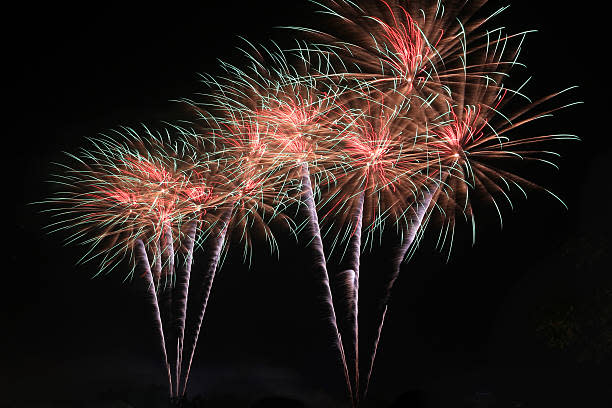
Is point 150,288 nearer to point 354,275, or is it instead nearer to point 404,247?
point 354,275

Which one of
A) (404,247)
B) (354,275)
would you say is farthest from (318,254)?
(404,247)

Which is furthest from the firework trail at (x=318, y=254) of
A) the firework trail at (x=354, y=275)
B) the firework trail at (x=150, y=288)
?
the firework trail at (x=150, y=288)

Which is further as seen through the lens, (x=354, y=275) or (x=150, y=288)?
(x=150, y=288)

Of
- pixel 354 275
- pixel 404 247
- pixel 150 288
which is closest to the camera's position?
pixel 404 247

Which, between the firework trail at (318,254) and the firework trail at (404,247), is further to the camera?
the firework trail at (318,254)

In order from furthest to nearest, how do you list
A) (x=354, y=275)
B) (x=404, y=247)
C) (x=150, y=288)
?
(x=150, y=288), (x=354, y=275), (x=404, y=247)

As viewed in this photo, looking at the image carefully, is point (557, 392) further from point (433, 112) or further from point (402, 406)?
point (433, 112)

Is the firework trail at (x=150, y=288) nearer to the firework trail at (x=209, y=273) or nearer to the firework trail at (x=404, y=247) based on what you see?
the firework trail at (x=209, y=273)

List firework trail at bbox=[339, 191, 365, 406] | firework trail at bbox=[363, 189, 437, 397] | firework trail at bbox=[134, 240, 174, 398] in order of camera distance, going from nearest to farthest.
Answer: firework trail at bbox=[363, 189, 437, 397]
firework trail at bbox=[339, 191, 365, 406]
firework trail at bbox=[134, 240, 174, 398]

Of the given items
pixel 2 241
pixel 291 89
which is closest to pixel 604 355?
pixel 291 89

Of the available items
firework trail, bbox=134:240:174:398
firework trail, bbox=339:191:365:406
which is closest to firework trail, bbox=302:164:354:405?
firework trail, bbox=339:191:365:406

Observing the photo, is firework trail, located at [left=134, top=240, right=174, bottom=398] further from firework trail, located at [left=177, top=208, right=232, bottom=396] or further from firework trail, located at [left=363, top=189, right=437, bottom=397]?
firework trail, located at [left=363, top=189, right=437, bottom=397]
